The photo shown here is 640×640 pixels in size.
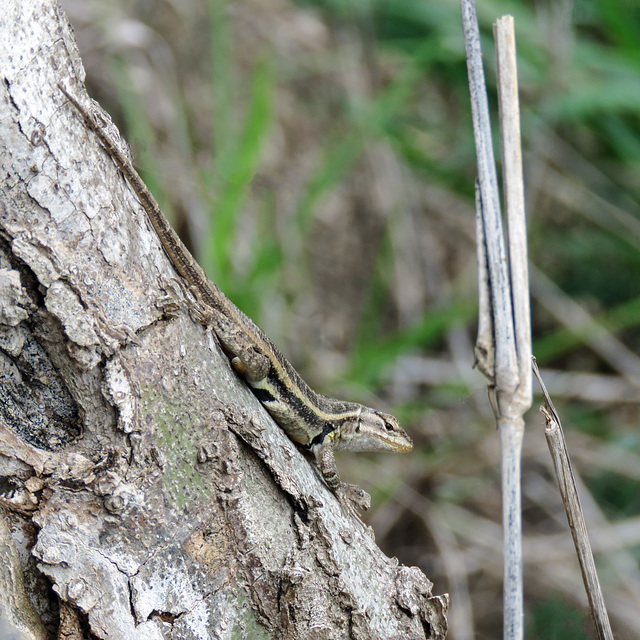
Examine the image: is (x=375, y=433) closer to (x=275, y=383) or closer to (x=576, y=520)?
(x=275, y=383)

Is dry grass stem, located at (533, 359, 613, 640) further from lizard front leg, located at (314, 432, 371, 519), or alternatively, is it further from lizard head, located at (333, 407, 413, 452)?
lizard head, located at (333, 407, 413, 452)

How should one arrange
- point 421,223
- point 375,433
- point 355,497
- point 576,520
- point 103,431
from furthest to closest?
point 421,223 → point 375,433 → point 355,497 → point 576,520 → point 103,431

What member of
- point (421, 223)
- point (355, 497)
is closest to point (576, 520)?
point (355, 497)

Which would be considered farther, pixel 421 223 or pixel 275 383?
pixel 421 223

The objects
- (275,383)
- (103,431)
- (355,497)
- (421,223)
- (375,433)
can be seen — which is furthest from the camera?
(421,223)

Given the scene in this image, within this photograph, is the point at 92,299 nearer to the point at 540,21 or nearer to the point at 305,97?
the point at 540,21

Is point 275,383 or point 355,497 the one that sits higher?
point 275,383

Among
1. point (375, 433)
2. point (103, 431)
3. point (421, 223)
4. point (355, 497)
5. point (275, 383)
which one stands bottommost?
point (103, 431)

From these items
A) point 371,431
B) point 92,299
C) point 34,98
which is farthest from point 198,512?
point 371,431

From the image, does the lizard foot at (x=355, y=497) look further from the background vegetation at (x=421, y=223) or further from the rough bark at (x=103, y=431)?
the background vegetation at (x=421, y=223)
